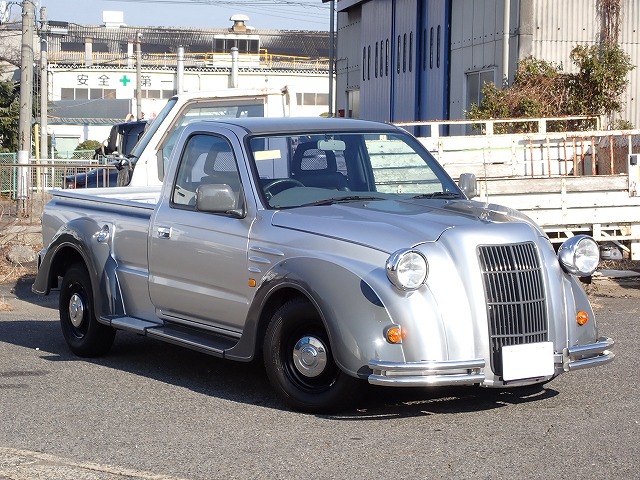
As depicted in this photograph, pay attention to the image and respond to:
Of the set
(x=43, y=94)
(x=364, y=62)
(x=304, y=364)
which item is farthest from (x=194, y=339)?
(x=43, y=94)

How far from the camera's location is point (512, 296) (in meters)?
6.53

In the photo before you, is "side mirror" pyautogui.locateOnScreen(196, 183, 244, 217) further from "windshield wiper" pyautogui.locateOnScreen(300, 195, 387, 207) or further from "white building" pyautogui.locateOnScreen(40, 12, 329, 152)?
"white building" pyautogui.locateOnScreen(40, 12, 329, 152)

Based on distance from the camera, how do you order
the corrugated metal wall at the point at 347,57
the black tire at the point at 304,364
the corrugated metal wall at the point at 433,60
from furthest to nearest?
the corrugated metal wall at the point at 347,57 < the corrugated metal wall at the point at 433,60 < the black tire at the point at 304,364

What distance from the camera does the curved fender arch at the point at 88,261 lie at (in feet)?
28.1

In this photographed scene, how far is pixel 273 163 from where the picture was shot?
7613 millimetres

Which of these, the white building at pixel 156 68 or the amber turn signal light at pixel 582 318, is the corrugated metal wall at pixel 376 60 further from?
the amber turn signal light at pixel 582 318

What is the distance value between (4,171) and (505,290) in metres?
14.4

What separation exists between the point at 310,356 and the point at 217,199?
1.33 m

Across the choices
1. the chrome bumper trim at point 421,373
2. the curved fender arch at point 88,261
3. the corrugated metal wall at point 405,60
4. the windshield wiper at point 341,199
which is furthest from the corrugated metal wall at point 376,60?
the chrome bumper trim at point 421,373

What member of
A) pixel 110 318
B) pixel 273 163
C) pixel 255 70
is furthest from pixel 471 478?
pixel 255 70

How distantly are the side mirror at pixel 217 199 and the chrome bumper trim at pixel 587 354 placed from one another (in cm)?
231

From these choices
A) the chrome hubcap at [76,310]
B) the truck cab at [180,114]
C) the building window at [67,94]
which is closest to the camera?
the chrome hubcap at [76,310]

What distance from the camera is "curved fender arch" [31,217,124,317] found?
856 centimetres

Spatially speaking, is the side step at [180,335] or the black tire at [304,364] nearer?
the black tire at [304,364]
